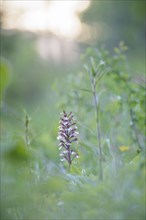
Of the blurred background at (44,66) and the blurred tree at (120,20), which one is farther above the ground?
the blurred tree at (120,20)

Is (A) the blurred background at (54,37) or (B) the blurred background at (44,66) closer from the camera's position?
(B) the blurred background at (44,66)

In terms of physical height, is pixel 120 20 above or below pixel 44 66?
above

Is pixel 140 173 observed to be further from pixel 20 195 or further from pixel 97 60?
pixel 97 60

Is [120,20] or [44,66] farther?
[120,20]

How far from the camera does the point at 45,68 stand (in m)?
18.7

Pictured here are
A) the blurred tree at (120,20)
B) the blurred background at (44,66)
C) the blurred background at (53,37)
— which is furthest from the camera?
the blurred tree at (120,20)

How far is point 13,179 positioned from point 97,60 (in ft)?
8.17

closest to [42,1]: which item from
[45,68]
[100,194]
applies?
[45,68]

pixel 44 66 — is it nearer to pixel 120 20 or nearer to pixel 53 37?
pixel 53 37

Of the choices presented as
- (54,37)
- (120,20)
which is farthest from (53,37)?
(120,20)

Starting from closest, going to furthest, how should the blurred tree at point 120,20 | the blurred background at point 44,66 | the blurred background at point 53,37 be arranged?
1. the blurred background at point 44,66
2. the blurred background at point 53,37
3. the blurred tree at point 120,20

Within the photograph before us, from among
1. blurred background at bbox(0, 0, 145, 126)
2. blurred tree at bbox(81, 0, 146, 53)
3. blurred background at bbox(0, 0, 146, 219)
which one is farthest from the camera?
blurred tree at bbox(81, 0, 146, 53)

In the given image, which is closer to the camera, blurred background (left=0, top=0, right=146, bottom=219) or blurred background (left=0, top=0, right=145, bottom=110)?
blurred background (left=0, top=0, right=146, bottom=219)

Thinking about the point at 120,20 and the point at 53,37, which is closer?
the point at 53,37
